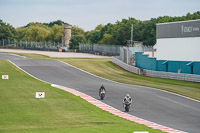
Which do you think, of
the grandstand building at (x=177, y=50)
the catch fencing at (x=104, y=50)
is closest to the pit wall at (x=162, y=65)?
the grandstand building at (x=177, y=50)

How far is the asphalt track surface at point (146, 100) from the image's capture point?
29.1m

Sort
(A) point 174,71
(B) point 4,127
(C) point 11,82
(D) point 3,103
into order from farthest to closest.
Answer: (A) point 174,71 → (C) point 11,82 → (D) point 3,103 → (B) point 4,127

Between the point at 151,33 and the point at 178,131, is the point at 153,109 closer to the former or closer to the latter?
the point at 178,131

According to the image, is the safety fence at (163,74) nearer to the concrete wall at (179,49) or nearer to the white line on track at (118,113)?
the concrete wall at (179,49)

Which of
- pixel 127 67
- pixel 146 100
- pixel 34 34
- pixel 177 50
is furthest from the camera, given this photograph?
pixel 34 34

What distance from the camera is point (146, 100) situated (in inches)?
1487

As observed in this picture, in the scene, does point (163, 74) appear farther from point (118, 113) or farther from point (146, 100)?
point (118, 113)

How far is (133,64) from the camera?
73.8 m

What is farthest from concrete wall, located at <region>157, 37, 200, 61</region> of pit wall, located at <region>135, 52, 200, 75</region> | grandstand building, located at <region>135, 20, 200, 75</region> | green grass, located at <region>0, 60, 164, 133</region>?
green grass, located at <region>0, 60, 164, 133</region>

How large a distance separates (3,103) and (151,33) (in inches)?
3948

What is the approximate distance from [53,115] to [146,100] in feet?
39.7

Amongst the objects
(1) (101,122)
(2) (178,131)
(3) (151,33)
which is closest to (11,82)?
(1) (101,122)

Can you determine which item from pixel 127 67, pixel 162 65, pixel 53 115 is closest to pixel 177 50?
pixel 162 65

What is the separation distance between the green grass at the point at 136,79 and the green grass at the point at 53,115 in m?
12.2
